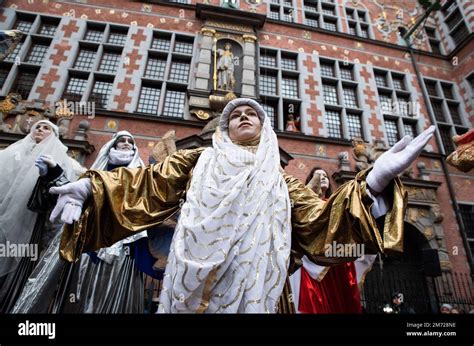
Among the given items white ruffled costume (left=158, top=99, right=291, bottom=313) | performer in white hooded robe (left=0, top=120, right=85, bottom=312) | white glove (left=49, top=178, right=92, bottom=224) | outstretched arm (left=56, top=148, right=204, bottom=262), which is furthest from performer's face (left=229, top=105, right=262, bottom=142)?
performer in white hooded robe (left=0, top=120, right=85, bottom=312)

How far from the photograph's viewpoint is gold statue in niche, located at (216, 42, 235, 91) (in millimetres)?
10258

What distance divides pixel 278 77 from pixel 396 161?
10.4 meters

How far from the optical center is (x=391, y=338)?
131 centimetres

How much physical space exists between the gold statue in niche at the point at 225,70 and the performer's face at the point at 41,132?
6.94 meters

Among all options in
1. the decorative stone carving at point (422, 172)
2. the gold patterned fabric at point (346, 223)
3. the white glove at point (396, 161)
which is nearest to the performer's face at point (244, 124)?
the gold patterned fabric at point (346, 223)

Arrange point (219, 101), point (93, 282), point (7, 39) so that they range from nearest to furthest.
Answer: point (93, 282) < point (7, 39) < point (219, 101)

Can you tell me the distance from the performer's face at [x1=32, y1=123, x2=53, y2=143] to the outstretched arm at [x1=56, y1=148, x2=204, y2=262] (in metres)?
2.17

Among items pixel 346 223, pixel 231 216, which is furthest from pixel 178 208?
pixel 346 223

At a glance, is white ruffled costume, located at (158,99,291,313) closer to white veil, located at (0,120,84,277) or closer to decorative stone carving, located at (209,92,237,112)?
white veil, located at (0,120,84,277)

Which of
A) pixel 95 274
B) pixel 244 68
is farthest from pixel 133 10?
pixel 95 274

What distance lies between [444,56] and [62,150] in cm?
1651

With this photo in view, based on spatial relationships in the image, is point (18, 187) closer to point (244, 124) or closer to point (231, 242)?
point (244, 124)

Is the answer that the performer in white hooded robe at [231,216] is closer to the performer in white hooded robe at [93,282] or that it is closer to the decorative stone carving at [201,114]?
the performer in white hooded robe at [93,282]

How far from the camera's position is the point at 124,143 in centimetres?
383
